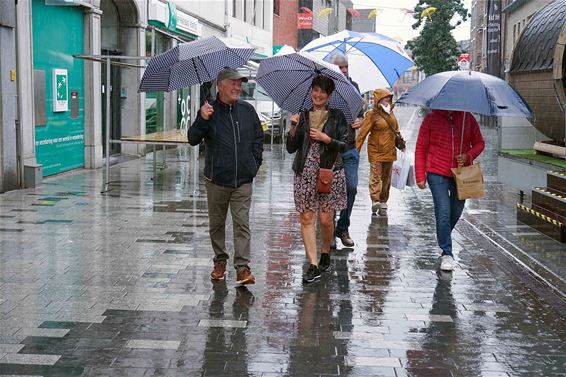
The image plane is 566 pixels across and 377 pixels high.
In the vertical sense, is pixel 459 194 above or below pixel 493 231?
above

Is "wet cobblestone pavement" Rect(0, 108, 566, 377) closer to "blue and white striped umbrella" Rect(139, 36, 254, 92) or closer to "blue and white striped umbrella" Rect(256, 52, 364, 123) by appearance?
"blue and white striped umbrella" Rect(256, 52, 364, 123)

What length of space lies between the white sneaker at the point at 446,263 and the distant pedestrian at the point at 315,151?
123 centimetres

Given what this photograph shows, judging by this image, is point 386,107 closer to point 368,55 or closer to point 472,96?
point 368,55

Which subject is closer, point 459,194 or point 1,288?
point 1,288

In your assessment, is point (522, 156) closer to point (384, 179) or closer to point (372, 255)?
point (384, 179)

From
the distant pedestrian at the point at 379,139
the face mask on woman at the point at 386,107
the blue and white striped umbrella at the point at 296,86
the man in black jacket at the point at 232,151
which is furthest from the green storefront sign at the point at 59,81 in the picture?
the man in black jacket at the point at 232,151

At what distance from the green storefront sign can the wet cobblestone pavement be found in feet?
12.5

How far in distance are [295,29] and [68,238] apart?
4968 cm

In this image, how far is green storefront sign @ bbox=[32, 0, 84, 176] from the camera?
14253mm

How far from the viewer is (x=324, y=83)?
7.14 meters

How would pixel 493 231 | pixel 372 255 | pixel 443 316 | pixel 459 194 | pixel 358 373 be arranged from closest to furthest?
1. pixel 358 373
2. pixel 443 316
3. pixel 459 194
4. pixel 372 255
5. pixel 493 231

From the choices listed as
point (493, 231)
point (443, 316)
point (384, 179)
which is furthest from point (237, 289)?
point (384, 179)

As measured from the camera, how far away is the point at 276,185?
48.2 feet

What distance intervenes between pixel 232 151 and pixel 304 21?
2022 inches
